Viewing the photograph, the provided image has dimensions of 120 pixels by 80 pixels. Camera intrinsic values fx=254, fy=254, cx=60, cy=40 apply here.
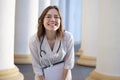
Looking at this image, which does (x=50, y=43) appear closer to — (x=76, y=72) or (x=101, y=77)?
(x=101, y=77)

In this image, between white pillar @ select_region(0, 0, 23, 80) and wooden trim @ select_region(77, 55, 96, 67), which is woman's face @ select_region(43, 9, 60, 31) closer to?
white pillar @ select_region(0, 0, 23, 80)

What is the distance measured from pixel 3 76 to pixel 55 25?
2.88 m

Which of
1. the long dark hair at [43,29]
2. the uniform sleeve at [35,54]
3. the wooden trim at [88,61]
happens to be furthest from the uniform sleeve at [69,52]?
the wooden trim at [88,61]

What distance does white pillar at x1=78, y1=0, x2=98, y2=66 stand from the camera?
916 cm

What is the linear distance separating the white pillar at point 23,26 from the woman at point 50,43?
6032 millimetres

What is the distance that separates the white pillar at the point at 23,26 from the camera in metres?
9.46

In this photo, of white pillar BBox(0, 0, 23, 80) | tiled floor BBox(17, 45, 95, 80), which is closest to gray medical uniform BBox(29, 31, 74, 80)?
white pillar BBox(0, 0, 23, 80)

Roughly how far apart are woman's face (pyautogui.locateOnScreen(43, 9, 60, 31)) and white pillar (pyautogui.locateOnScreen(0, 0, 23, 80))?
2.56 meters

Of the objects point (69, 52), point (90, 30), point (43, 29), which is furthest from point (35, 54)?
point (90, 30)

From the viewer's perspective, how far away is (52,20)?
337cm

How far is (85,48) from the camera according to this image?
9414 mm

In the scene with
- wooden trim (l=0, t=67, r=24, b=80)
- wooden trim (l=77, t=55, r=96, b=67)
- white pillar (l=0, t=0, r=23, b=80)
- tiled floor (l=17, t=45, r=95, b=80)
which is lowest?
tiled floor (l=17, t=45, r=95, b=80)

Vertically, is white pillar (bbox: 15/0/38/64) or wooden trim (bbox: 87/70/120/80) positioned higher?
white pillar (bbox: 15/0/38/64)

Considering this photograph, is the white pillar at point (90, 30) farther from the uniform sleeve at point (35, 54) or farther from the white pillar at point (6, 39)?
the uniform sleeve at point (35, 54)
